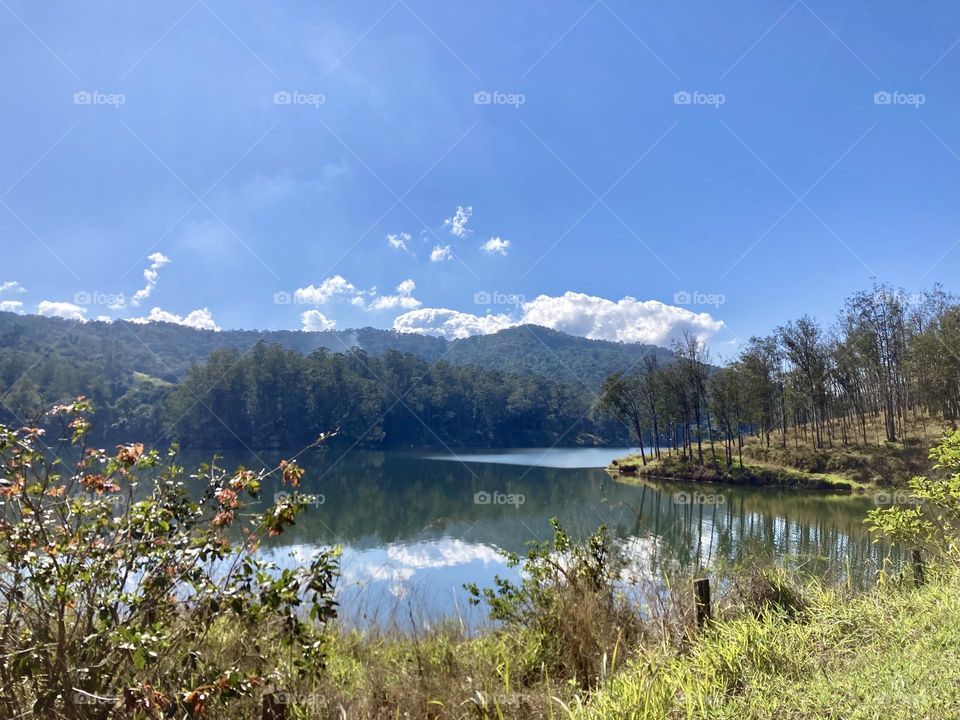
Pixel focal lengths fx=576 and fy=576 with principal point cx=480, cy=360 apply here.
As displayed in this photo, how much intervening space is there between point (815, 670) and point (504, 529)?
15364 mm

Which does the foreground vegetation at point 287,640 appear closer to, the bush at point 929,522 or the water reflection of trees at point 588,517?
the water reflection of trees at point 588,517

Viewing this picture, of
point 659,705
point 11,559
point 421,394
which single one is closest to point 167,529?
point 11,559

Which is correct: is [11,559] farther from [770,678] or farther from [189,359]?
[189,359]

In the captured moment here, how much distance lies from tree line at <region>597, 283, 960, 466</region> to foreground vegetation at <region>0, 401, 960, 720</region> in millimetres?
32978

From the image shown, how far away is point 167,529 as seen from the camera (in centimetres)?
313

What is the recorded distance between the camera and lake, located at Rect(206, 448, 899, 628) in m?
6.09

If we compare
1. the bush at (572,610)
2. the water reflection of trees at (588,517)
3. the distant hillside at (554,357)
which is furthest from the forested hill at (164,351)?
the bush at (572,610)

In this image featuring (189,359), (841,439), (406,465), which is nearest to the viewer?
(841,439)

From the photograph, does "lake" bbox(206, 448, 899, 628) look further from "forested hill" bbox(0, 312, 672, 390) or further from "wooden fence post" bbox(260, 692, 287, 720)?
"forested hill" bbox(0, 312, 672, 390)

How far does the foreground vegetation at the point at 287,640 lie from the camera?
8.95ft

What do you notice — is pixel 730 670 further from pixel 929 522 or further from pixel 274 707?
pixel 929 522

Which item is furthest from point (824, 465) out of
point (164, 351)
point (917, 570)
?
point (164, 351)

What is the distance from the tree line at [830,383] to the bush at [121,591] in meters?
35.6

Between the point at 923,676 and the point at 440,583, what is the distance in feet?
28.3
